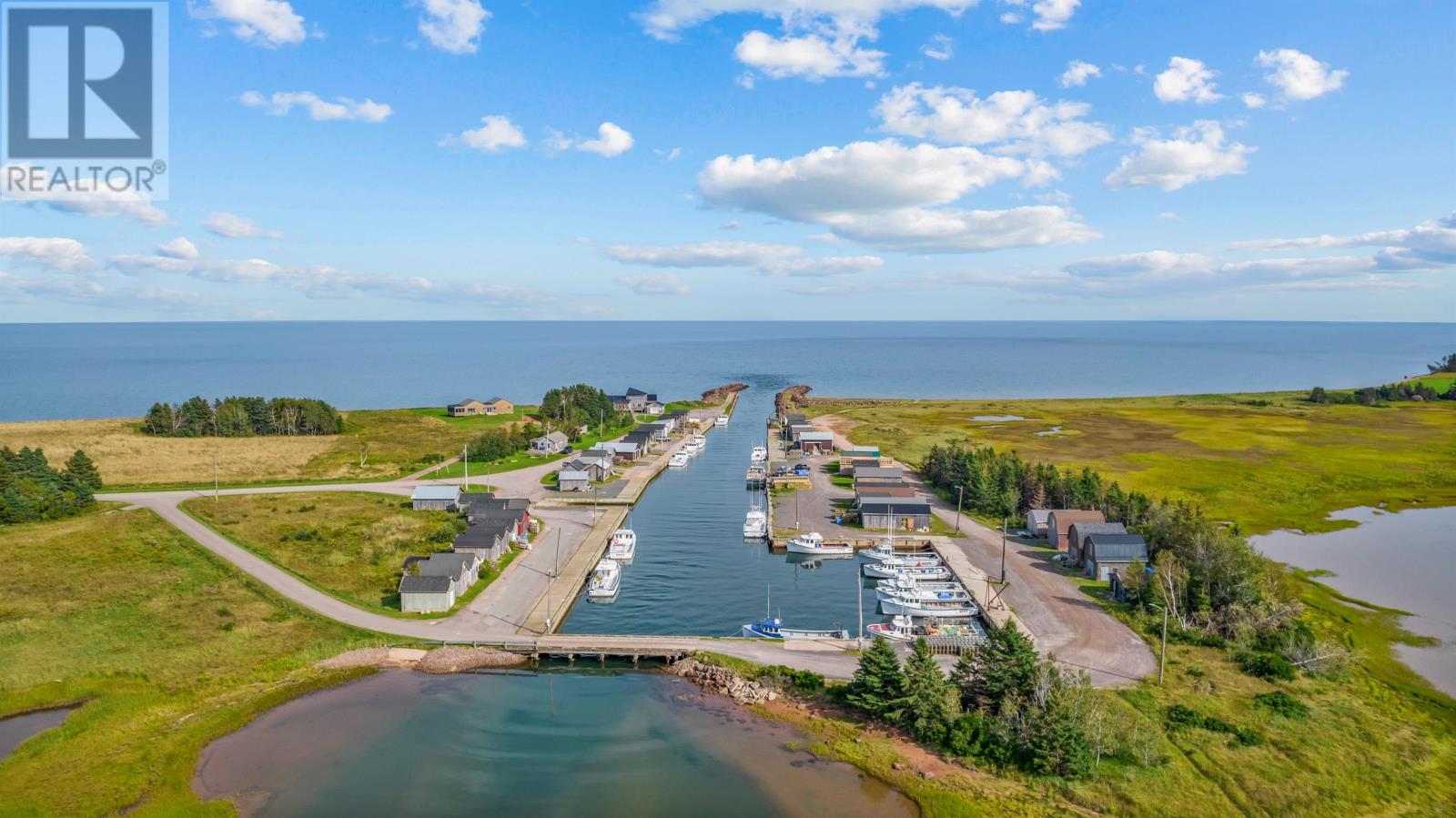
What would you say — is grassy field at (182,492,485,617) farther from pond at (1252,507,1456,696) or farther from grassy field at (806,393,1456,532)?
grassy field at (806,393,1456,532)

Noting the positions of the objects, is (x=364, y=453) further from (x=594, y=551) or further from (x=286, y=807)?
(x=286, y=807)

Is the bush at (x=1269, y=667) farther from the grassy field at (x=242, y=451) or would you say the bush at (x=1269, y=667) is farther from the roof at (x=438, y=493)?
A: the grassy field at (x=242, y=451)

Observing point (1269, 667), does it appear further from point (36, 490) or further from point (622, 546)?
point (36, 490)

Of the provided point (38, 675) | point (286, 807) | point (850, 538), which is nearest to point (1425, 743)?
point (850, 538)

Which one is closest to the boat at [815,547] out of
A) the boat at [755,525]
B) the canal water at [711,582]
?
the canal water at [711,582]

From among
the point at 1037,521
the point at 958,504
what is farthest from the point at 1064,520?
the point at 958,504

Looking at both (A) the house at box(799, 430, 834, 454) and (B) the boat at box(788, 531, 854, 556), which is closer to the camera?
(B) the boat at box(788, 531, 854, 556)

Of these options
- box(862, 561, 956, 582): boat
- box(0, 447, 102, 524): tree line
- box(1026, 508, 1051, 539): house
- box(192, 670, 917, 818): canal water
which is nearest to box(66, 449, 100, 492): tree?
box(0, 447, 102, 524): tree line
